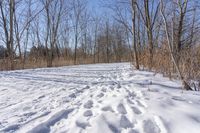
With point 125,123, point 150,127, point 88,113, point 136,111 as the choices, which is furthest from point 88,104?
point 150,127

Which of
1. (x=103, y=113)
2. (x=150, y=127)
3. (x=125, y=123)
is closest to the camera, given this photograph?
(x=150, y=127)

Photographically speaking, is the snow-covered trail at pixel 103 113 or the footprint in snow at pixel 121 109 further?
the footprint in snow at pixel 121 109

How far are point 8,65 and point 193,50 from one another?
35.4ft

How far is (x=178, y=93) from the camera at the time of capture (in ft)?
12.6

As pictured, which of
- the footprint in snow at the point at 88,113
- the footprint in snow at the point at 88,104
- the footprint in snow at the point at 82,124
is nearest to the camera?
the footprint in snow at the point at 82,124

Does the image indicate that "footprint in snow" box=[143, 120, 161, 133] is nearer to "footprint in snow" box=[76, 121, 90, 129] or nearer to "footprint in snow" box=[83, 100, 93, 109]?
"footprint in snow" box=[76, 121, 90, 129]

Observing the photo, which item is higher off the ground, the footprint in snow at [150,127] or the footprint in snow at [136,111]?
the footprint in snow at [136,111]

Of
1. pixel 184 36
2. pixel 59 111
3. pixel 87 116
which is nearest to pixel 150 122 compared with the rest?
pixel 87 116

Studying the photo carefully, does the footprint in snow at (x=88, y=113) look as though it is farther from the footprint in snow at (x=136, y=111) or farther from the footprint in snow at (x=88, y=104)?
the footprint in snow at (x=136, y=111)

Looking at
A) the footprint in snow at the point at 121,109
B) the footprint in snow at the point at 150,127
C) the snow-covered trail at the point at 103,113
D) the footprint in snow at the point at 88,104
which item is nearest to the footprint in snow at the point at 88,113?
the snow-covered trail at the point at 103,113

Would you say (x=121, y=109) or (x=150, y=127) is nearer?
(x=150, y=127)

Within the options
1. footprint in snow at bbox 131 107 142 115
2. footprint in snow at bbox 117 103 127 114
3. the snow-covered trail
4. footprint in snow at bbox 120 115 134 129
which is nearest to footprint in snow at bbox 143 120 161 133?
the snow-covered trail

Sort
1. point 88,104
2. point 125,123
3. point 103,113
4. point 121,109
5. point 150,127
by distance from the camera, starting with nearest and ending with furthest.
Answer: point 150,127 < point 125,123 < point 103,113 < point 121,109 < point 88,104

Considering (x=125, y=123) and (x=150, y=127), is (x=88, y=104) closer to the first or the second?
→ (x=125, y=123)
